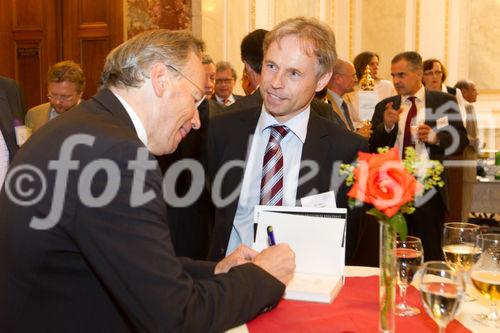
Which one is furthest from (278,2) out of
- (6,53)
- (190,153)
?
(190,153)

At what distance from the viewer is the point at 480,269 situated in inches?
66.9

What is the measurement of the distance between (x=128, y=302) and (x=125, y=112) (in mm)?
526

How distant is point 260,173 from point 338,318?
3.07ft

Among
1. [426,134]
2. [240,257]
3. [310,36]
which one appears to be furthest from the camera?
[426,134]

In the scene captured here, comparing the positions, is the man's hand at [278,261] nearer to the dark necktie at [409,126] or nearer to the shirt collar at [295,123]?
the shirt collar at [295,123]

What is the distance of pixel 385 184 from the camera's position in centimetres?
136

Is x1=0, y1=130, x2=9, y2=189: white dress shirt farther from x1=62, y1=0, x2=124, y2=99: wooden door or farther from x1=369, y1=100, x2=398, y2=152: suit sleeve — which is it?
x1=62, y1=0, x2=124, y2=99: wooden door

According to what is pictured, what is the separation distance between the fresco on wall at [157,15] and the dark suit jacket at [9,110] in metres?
2.68

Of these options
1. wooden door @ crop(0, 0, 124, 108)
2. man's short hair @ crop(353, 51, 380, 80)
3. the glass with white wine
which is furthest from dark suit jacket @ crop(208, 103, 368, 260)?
man's short hair @ crop(353, 51, 380, 80)

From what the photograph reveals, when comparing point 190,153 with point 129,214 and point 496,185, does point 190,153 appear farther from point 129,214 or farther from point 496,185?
point 496,185

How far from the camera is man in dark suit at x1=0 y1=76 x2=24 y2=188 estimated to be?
360 centimetres

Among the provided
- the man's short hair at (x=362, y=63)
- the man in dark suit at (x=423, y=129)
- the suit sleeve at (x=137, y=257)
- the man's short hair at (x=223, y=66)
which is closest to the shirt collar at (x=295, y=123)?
the suit sleeve at (x=137, y=257)

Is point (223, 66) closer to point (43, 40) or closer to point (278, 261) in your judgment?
point (43, 40)

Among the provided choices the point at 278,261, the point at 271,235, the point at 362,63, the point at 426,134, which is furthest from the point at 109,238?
the point at 362,63
